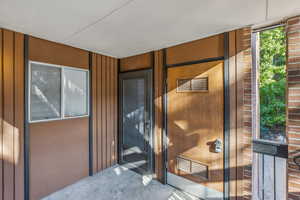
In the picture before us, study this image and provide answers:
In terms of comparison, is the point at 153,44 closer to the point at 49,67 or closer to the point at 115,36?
the point at 115,36

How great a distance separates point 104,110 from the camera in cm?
312

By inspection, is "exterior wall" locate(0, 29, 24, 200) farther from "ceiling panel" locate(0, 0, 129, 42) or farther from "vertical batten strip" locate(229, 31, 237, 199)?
"vertical batten strip" locate(229, 31, 237, 199)

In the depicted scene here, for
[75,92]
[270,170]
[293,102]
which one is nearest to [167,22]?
[293,102]

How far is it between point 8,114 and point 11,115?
0.11 ft

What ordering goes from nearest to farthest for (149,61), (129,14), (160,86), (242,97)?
(129,14) → (242,97) → (160,86) → (149,61)

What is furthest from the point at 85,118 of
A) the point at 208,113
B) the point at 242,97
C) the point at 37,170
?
the point at 242,97

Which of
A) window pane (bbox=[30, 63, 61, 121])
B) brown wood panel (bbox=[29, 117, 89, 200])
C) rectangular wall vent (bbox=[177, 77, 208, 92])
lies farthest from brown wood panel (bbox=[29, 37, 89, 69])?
rectangular wall vent (bbox=[177, 77, 208, 92])

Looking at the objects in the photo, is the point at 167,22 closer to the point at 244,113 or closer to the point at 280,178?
the point at 244,113

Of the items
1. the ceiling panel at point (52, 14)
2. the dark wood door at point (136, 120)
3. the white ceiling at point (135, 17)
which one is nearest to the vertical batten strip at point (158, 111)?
the dark wood door at point (136, 120)

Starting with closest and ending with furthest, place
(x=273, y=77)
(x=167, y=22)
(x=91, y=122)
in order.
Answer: (x=167, y=22) < (x=91, y=122) < (x=273, y=77)

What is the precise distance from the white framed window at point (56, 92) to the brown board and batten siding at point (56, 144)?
99 millimetres

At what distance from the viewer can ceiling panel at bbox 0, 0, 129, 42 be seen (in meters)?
1.39

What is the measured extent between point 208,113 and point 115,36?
1808 millimetres

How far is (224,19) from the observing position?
168 centimetres
